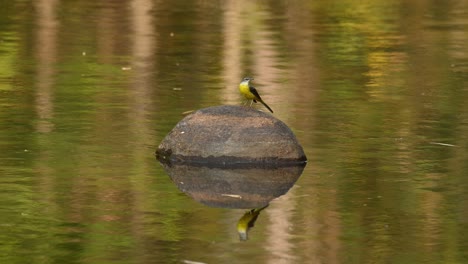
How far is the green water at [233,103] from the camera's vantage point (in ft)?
42.7

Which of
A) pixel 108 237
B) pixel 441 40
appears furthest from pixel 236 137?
pixel 441 40

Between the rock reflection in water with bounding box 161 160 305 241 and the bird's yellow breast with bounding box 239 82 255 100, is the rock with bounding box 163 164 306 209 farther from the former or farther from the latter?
the bird's yellow breast with bounding box 239 82 255 100

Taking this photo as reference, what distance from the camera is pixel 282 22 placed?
113 ft

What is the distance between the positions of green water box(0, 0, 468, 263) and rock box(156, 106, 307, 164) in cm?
41

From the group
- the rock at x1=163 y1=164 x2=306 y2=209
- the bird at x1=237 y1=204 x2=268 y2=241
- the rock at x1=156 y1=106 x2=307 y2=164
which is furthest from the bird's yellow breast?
the bird at x1=237 y1=204 x2=268 y2=241

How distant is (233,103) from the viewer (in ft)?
70.7

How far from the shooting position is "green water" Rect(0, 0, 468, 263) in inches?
512

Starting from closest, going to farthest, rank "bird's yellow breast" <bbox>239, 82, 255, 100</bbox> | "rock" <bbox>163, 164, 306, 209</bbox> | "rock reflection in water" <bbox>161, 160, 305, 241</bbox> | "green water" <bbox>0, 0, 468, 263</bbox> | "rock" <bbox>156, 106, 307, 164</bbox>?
"green water" <bbox>0, 0, 468, 263</bbox>, "rock reflection in water" <bbox>161, 160, 305, 241</bbox>, "rock" <bbox>163, 164, 306, 209</bbox>, "rock" <bbox>156, 106, 307, 164</bbox>, "bird's yellow breast" <bbox>239, 82, 255, 100</bbox>

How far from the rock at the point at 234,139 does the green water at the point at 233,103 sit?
413 mm

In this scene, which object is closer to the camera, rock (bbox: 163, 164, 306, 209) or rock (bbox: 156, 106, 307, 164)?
rock (bbox: 163, 164, 306, 209)

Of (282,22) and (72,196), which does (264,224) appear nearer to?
(72,196)

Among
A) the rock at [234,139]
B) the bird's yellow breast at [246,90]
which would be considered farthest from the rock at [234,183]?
the bird's yellow breast at [246,90]

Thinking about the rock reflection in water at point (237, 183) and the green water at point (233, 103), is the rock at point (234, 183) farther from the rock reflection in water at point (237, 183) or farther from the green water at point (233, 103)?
the green water at point (233, 103)

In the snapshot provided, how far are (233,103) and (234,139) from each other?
209 inches
